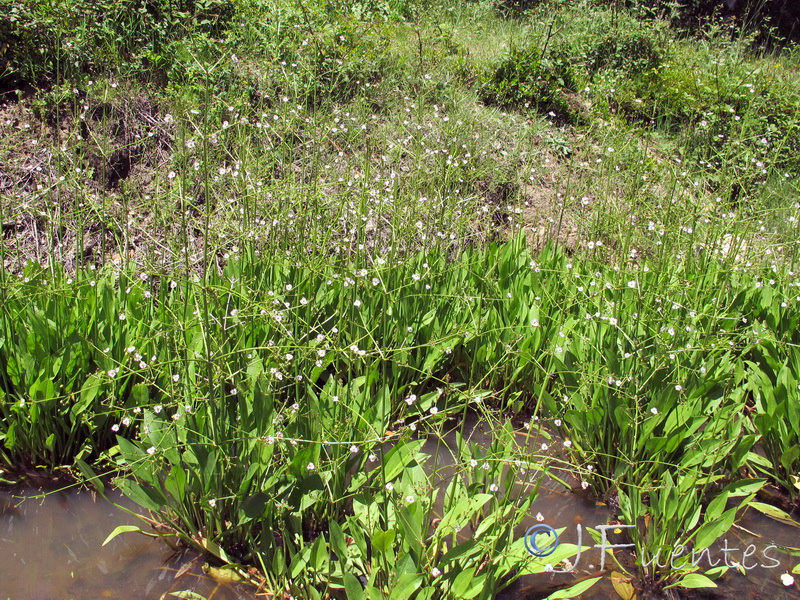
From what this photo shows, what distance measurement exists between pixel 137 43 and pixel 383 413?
4.66 metres

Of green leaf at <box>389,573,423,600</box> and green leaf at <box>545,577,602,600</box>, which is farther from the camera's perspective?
green leaf at <box>545,577,602,600</box>

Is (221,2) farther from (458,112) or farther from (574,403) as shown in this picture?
(574,403)

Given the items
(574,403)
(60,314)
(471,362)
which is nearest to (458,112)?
(471,362)

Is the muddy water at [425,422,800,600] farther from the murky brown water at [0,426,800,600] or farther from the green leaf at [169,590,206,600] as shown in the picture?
the green leaf at [169,590,206,600]

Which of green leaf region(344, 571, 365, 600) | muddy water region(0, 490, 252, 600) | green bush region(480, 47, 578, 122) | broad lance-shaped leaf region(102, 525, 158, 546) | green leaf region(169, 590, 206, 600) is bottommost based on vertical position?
muddy water region(0, 490, 252, 600)

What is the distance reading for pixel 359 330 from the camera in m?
3.47

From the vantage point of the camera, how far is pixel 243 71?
601 centimetres

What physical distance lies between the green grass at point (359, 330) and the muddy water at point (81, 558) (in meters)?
0.14

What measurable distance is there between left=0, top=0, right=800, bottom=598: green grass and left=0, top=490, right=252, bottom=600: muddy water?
0.46ft

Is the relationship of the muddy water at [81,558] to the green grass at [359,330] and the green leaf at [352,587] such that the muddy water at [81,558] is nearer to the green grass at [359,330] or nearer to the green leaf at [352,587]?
the green grass at [359,330]

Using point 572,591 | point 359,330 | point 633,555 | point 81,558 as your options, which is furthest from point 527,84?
point 81,558

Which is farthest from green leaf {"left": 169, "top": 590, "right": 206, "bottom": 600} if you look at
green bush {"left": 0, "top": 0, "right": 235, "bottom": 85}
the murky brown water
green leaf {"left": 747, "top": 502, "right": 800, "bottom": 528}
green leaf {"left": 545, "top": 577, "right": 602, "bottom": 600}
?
green bush {"left": 0, "top": 0, "right": 235, "bottom": 85}

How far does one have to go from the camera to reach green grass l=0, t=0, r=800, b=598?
2662 mm

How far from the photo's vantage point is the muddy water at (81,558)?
2668 millimetres
